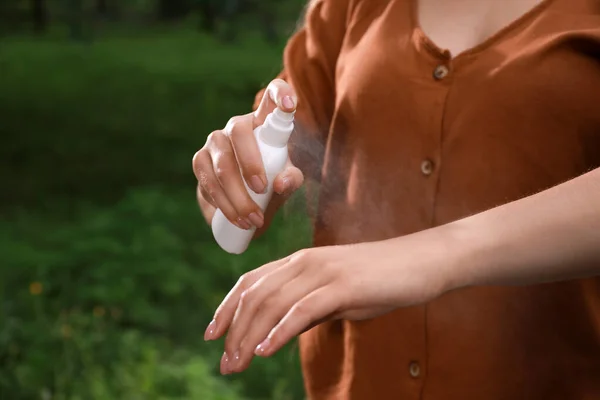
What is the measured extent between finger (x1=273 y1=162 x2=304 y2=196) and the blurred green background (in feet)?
3.23

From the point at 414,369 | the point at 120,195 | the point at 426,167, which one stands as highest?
the point at 426,167

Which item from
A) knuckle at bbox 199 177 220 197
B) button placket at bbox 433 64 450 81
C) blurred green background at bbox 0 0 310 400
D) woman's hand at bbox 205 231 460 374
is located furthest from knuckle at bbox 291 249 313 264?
blurred green background at bbox 0 0 310 400

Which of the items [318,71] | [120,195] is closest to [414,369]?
[318,71]

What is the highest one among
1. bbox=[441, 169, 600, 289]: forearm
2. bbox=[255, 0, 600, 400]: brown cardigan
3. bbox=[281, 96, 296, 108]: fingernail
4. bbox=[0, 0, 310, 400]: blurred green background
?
bbox=[281, 96, 296, 108]: fingernail

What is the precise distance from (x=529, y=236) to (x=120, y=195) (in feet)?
6.98

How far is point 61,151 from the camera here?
2.64m

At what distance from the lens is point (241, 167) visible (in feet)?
1.52

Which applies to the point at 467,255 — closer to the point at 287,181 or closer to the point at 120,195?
the point at 287,181

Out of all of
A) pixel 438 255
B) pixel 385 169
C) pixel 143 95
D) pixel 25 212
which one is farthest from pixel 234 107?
pixel 438 255

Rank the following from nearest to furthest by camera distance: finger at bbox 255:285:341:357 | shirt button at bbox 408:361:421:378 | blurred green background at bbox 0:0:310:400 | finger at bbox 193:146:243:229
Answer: finger at bbox 255:285:341:357
finger at bbox 193:146:243:229
shirt button at bbox 408:361:421:378
blurred green background at bbox 0:0:310:400

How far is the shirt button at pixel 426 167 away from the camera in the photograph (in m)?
0.56

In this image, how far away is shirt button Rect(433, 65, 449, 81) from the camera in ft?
1.82

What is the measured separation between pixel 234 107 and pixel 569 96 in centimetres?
212

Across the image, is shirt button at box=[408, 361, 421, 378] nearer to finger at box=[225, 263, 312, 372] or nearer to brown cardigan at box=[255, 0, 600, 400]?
brown cardigan at box=[255, 0, 600, 400]
